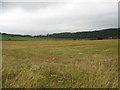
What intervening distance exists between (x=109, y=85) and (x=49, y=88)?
75.1 inches

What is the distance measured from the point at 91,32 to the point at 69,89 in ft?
428

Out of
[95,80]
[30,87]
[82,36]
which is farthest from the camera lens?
[82,36]

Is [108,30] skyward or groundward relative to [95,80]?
skyward

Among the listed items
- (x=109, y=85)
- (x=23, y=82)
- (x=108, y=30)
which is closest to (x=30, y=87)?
(x=23, y=82)

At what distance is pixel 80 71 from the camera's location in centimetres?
482

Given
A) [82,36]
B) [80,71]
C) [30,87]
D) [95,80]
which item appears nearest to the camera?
[30,87]

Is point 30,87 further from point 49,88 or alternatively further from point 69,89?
point 69,89

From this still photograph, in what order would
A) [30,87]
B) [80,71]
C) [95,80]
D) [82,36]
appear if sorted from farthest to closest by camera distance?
[82,36], [80,71], [95,80], [30,87]

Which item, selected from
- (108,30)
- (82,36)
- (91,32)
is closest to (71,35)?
(82,36)

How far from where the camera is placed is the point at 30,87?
364cm

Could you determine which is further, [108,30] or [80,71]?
[108,30]

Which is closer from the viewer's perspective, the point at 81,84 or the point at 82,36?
the point at 81,84

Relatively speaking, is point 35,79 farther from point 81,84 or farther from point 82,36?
point 82,36

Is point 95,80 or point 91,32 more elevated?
point 91,32
